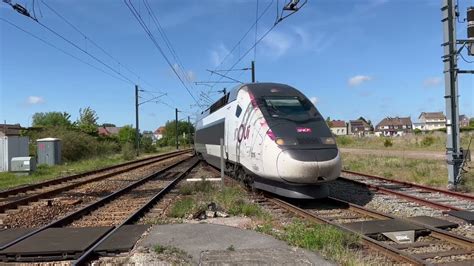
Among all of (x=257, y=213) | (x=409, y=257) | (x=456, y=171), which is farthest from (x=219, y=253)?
(x=456, y=171)

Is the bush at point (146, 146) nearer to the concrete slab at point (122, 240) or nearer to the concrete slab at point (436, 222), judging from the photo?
the concrete slab at point (122, 240)

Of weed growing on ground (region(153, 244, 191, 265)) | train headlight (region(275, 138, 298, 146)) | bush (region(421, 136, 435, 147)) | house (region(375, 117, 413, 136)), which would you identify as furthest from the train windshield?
house (region(375, 117, 413, 136))

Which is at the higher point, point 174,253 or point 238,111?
point 238,111

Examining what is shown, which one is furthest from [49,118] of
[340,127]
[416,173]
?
[340,127]

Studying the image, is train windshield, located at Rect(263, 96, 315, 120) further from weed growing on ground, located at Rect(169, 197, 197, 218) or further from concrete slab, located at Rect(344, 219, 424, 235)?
concrete slab, located at Rect(344, 219, 424, 235)

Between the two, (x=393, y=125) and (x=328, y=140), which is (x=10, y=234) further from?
(x=393, y=125)

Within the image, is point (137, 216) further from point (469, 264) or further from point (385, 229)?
point (469, 264)

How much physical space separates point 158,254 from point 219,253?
81cm

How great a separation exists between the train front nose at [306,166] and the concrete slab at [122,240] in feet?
12.2

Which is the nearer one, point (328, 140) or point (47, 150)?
point (328, 140)

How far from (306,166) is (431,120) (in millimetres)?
183669

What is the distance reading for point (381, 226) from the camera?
330 inches

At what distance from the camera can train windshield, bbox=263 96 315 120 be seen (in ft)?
41.0

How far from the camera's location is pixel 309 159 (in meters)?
11.0
